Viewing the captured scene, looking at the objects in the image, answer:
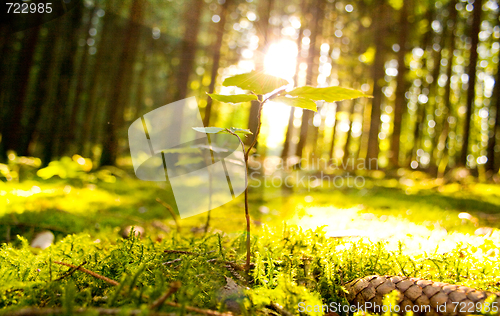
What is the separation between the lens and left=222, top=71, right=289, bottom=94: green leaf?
1044 millimetres

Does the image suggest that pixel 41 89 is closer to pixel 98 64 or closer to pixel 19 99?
pixel 19 99

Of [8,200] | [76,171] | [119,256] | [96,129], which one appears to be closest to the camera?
[119,256]

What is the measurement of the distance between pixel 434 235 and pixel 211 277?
1548mm

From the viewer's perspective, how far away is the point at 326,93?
104 centimetres

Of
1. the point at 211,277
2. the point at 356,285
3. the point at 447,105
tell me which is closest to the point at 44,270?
the point at 211,277

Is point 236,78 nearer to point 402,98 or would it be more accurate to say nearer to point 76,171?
point 76,171

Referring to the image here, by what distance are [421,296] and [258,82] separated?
3.07 ft

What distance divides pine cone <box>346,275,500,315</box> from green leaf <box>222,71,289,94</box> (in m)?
0.83

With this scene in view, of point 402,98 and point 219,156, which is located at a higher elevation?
point 402,98

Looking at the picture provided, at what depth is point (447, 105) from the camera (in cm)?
1155

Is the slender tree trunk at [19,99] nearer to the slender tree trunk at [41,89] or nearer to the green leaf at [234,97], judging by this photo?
the slender tree trunk at [41,89]

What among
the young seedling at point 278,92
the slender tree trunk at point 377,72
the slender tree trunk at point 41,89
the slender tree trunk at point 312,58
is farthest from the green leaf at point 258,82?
the slender tree trunk at point 41,89

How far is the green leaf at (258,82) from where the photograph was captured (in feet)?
3.43

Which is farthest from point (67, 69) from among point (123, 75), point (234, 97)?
point (234, 97)
